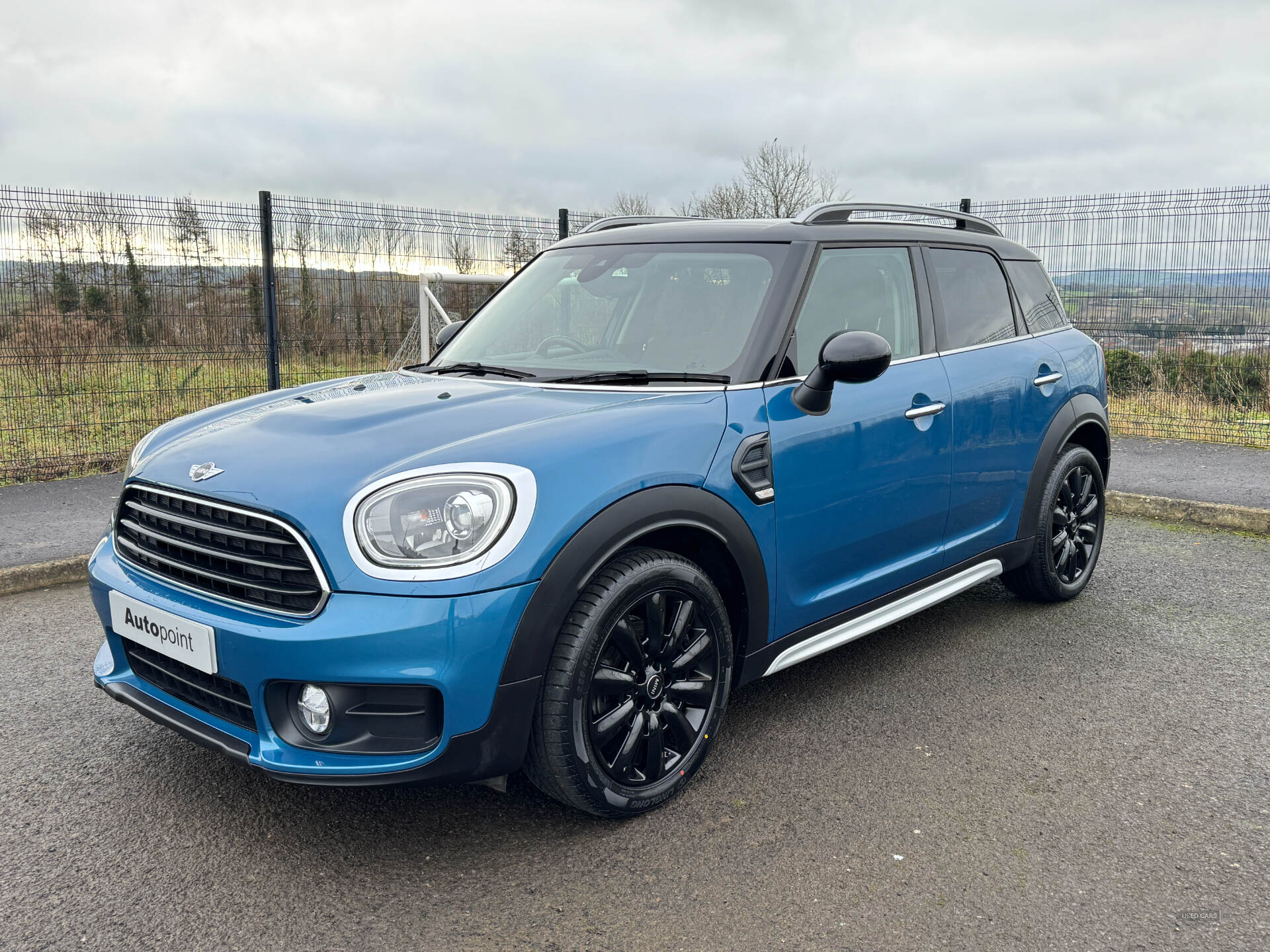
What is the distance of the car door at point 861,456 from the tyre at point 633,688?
0.38 m

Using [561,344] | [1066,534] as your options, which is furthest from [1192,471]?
[561,344]

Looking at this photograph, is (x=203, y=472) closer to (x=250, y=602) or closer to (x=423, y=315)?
(x=250, y=602)

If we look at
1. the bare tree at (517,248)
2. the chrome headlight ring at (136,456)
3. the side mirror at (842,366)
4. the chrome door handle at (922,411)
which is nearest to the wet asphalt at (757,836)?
the chrome headlight ring at (136,456)

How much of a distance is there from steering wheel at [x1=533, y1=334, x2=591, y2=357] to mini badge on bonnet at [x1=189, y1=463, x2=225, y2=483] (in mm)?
1336

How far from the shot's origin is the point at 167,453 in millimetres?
2945

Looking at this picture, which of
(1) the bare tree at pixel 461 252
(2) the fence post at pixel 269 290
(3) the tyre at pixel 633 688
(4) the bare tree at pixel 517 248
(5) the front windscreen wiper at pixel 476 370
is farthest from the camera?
(4) the bare tree at pixel 517 248

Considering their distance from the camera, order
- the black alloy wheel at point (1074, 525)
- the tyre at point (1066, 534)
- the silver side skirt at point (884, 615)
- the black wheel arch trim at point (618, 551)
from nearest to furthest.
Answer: the black wheel arch trim at point (618, 551), the silver side skirt at point (884, 615), the tyre at point (1066, 534), the black alloy wheel at point (1074, 525)

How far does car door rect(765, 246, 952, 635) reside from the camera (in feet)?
10.5

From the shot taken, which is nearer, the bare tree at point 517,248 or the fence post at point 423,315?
the fence post at point 423,315

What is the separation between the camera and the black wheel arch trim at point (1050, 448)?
4.44 meters

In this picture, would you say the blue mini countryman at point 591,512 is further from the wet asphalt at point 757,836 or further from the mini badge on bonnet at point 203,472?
the wet asphalt at point 757,836

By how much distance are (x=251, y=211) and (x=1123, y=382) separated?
9503 mm

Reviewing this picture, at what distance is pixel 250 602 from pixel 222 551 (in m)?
0.17

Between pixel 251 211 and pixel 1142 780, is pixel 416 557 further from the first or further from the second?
pixel 251 211
